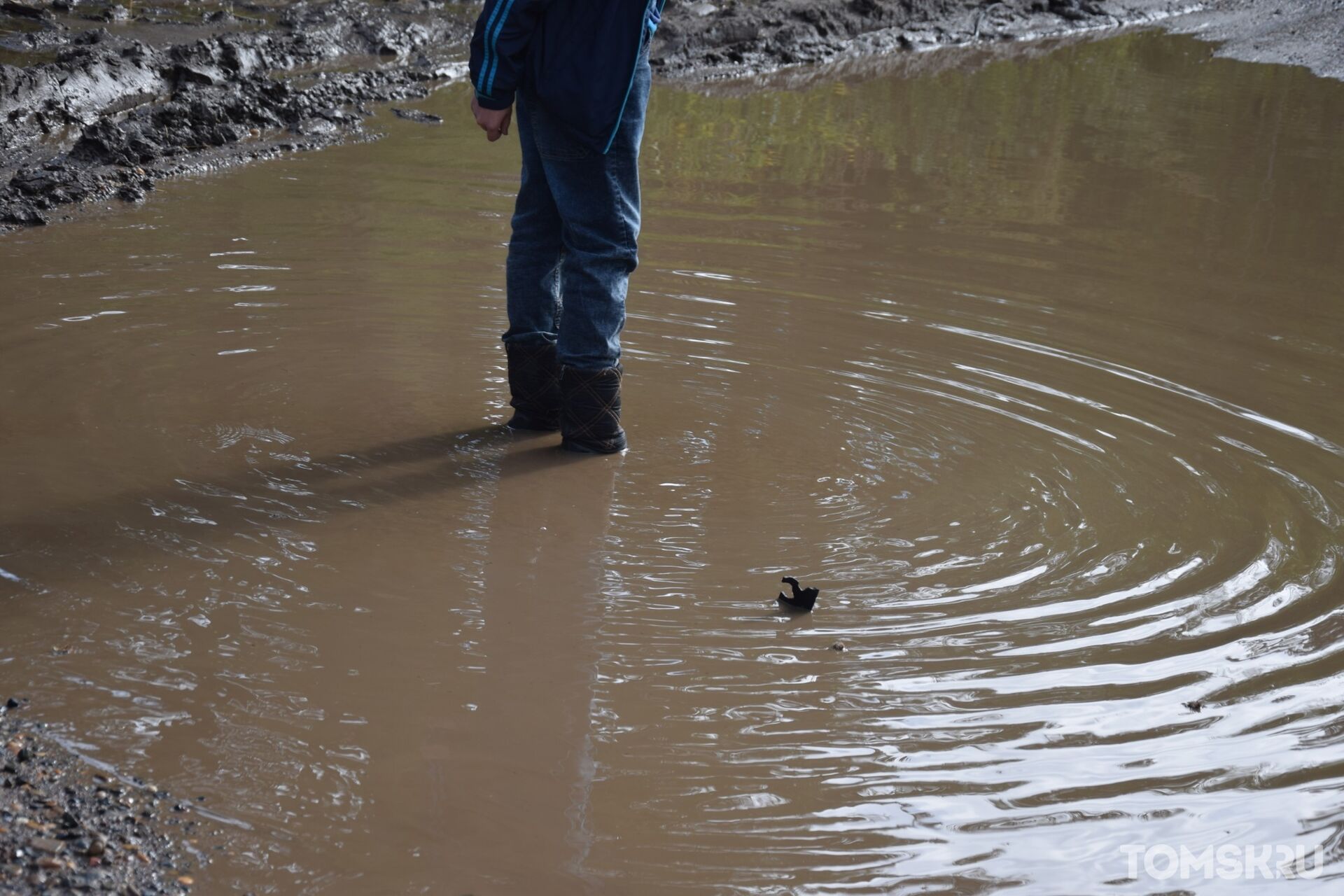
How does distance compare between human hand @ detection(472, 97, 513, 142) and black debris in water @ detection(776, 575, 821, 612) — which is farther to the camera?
human hand @ detection(472, 97, 513, 142)

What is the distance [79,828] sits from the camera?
1906mm

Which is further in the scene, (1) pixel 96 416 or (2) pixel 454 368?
(2) pixel 454 368

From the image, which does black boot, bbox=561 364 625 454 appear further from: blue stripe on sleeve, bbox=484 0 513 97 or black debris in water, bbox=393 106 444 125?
black debris in water, bbox=393 106 444 125

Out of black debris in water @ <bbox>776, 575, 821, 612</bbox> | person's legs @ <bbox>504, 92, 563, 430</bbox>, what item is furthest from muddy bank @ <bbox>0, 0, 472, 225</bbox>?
black debris in water @ <bbox>776, 575, 821, 612</bbox>

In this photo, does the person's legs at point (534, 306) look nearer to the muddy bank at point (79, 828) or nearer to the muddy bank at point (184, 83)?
the muddy bank at point (79, 828)

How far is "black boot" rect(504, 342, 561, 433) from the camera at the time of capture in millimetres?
3658

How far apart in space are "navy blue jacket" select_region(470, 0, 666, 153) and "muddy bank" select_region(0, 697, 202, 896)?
1865 mm

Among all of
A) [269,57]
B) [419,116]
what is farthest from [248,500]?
[269,57]

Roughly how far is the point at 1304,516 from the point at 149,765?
9.09 feet

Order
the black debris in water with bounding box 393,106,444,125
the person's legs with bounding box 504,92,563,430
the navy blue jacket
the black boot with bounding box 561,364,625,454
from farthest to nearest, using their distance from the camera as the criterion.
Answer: the black debris in water with bounding box 393,106,444,125 → the person's legs with bounding box 504,92,563,430 → the black boot with bounding box 561,364,625,454 → the navy blue jacket

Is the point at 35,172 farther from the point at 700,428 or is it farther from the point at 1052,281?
the point at 1052,281

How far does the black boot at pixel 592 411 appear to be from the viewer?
3.48m

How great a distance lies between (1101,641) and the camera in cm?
273

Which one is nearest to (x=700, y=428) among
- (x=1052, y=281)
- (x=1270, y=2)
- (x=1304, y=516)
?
(x=1304, y=516)
